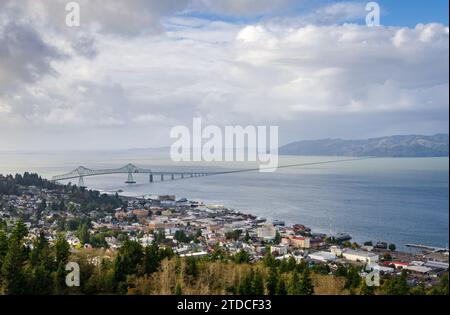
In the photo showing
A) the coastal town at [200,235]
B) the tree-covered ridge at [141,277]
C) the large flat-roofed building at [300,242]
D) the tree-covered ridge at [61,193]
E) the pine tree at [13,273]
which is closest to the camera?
the pine tree at [13,273]

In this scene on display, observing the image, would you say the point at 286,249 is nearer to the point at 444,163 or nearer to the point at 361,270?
the point at 361,270

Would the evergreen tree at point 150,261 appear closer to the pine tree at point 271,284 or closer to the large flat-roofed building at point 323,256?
the pine tree at point 271,284

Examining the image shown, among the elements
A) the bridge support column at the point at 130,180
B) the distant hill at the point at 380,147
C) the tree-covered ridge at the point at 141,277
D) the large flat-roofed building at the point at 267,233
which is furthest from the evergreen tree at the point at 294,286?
the distant hill at the point at 380,147

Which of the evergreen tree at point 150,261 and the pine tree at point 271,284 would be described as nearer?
the pine tree at point 271,284

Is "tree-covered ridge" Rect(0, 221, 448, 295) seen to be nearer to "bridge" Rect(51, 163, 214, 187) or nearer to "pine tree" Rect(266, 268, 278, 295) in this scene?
"pine tree" Rect(266, 268, 278, 295)

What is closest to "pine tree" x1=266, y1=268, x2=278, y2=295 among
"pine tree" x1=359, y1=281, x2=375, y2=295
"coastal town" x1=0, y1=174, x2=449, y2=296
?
"pine tree" x1=359, y1=281, x2=375, y2=295

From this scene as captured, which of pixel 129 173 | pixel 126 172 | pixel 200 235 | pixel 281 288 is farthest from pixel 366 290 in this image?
pixel 126 172

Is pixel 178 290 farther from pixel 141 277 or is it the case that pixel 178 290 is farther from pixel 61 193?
pixel 61 193
